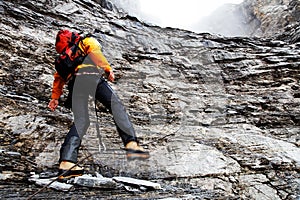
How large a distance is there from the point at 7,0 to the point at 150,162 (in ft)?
30.2

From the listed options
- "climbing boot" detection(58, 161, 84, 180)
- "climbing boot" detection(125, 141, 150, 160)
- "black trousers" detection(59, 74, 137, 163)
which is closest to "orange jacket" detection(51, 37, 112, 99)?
"black trousers" detection(59, 74, 137, 163)

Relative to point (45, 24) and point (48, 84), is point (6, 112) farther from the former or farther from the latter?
point (45, 24)

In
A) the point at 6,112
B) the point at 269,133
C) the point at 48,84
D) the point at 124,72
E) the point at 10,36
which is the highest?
the point at 10,36

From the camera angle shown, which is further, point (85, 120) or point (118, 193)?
point (85, 120)

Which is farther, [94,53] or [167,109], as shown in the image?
[167,109]

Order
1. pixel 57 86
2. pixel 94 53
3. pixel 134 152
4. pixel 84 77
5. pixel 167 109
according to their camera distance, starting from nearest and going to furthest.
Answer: pixel 134 152 < pixel 84 77 < pixel 94 53 < pixel 57 86 < pixel 167 109

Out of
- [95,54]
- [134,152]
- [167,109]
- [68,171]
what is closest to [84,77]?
[95,54]

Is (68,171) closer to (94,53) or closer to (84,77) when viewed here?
(84,77)

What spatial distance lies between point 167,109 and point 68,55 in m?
3.74

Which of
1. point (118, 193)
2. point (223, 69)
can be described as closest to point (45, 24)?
point (223, 69)

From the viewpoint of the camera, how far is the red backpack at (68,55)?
5.05 metres

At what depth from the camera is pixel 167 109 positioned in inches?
319

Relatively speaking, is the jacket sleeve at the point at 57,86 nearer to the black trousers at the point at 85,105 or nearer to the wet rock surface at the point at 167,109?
the black trousers at the point at 85,105

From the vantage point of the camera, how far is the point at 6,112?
19.3 ft
